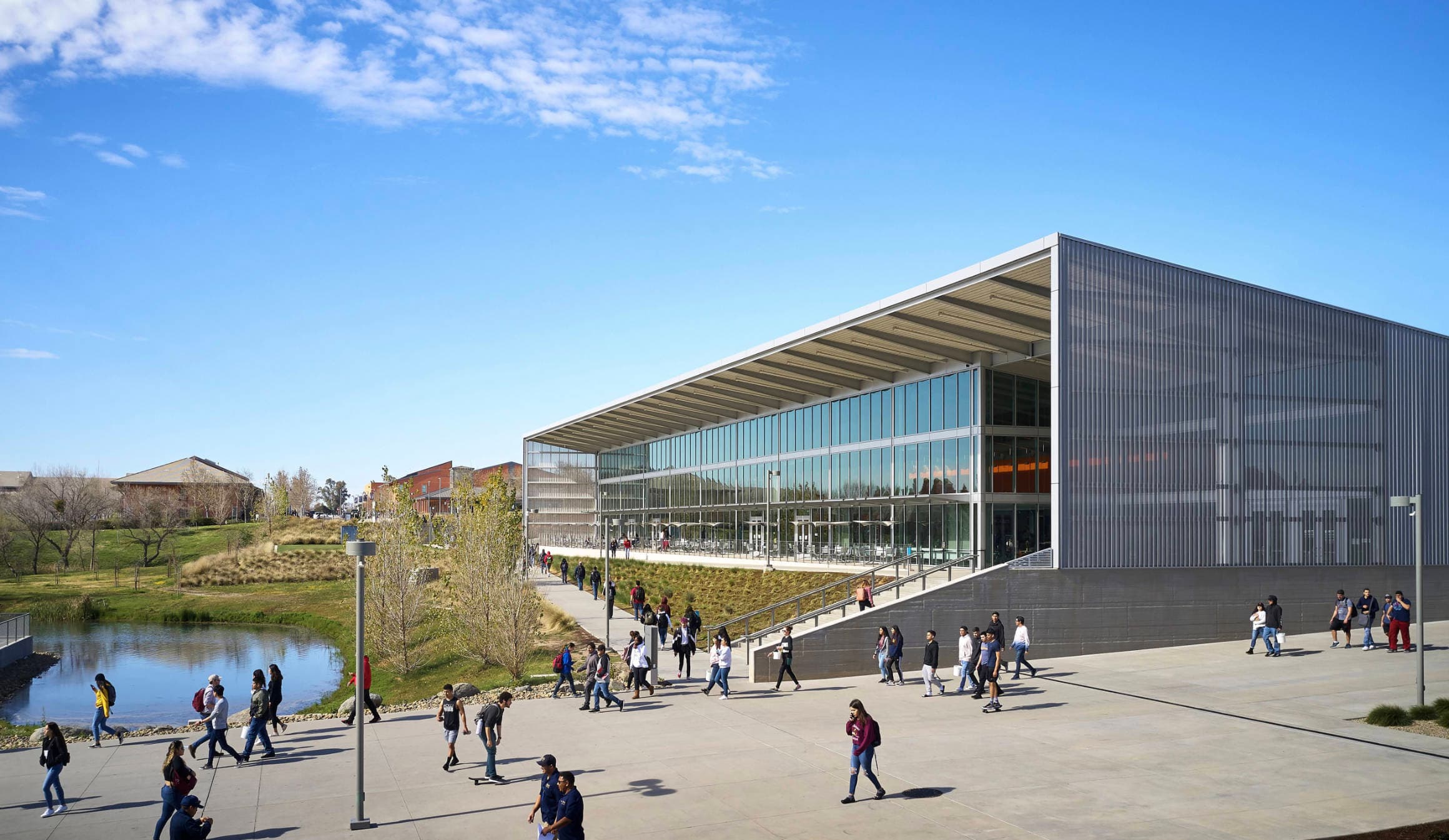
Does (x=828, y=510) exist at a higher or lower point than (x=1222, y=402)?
lower

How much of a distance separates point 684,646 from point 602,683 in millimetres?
4278

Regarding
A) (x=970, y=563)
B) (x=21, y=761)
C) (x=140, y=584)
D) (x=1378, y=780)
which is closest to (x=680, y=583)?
(x=970, y=563)

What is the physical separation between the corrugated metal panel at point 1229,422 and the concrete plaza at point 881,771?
229 inches

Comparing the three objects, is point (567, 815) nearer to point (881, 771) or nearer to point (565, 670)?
point (881, 771)

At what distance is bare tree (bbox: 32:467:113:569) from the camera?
85438mm

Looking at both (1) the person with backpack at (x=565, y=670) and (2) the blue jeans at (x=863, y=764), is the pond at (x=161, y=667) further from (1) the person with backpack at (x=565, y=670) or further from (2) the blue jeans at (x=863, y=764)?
(2) the blue jeans at (x=863, y=764)

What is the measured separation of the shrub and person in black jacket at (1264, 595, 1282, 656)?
791cm

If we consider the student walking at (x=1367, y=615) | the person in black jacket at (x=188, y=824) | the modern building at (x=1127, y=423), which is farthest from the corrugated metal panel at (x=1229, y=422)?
the person in black jacket at (x=188, y=824)

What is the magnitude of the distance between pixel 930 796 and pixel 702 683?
36.6 feet

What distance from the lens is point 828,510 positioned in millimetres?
46906

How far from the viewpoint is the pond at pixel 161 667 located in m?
30.5

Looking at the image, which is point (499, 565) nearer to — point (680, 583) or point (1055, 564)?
point (1055, 564)

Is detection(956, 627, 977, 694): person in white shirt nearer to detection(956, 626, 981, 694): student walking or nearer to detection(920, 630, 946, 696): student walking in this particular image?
detection(956, 626, 981, 694): student walking

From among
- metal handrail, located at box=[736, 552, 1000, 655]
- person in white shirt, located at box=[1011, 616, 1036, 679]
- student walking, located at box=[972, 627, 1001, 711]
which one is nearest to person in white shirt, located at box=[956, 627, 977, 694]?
student walking, located at box=[972, 627, 1001, 711]
